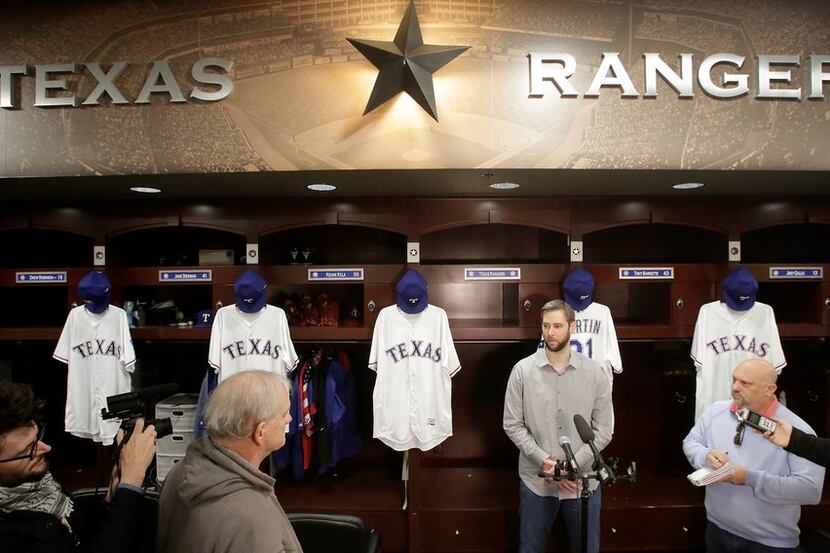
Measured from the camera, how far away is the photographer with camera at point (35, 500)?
1168 millimetres

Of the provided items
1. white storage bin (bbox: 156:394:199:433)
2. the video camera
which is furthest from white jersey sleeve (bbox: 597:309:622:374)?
white storage bin (bbox: 156:394:199:433)

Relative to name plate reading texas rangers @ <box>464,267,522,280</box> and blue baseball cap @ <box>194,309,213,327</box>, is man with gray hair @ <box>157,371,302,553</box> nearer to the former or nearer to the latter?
name plate reading texas rangers @ <box>464,267,522,280</box>

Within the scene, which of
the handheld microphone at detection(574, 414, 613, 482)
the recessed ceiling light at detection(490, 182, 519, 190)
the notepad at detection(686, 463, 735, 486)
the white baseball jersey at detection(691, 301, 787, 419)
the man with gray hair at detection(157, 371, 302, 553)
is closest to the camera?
the man with gray hair at detection(157, 371, 302, 553)

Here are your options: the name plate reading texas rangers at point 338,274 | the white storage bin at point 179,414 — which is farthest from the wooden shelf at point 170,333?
the name plate reading texas rangers at point 338,274

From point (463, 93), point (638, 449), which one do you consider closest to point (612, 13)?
point (463, 93)

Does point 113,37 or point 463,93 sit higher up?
point 113,37

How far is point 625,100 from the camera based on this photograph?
2477 millimetres

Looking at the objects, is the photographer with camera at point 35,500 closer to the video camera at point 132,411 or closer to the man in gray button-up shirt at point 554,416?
the video camera at point 132,411

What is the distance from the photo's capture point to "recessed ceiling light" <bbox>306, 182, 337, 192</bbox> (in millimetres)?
2887

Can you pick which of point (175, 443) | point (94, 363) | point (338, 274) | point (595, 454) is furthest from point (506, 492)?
point (94, 363)

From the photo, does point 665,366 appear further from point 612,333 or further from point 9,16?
point 9,16

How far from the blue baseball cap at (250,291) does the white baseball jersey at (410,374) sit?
0.82m

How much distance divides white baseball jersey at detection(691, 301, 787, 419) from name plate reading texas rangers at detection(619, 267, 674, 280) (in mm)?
328

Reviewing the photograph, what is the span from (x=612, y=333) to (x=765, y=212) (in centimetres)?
149
